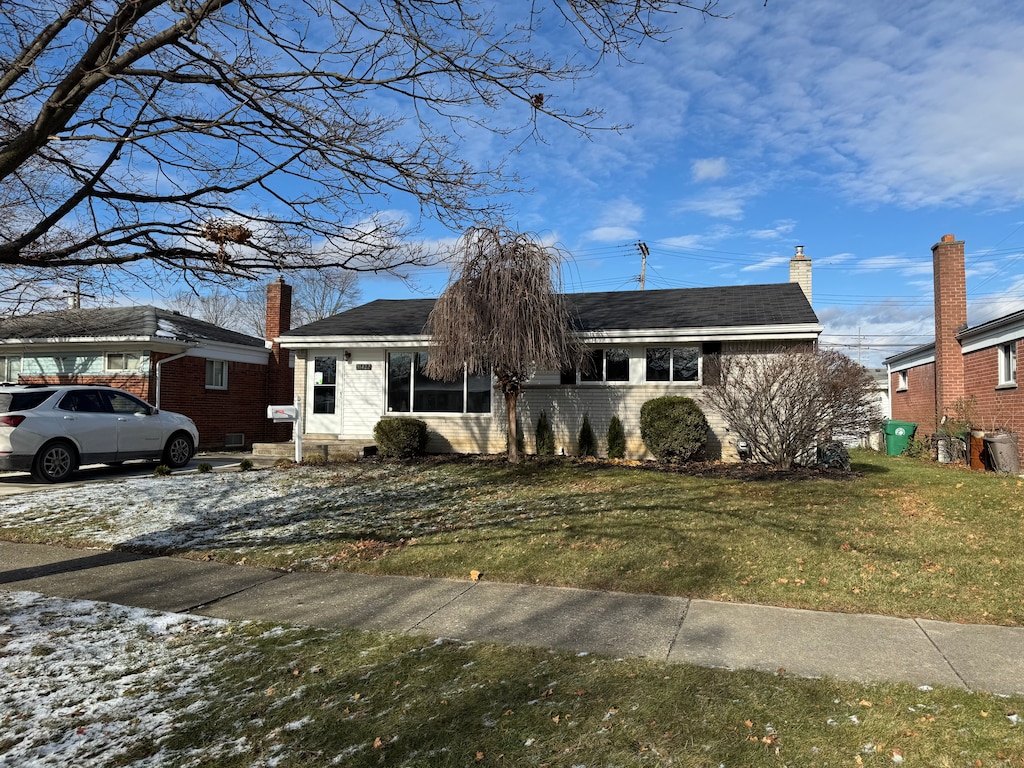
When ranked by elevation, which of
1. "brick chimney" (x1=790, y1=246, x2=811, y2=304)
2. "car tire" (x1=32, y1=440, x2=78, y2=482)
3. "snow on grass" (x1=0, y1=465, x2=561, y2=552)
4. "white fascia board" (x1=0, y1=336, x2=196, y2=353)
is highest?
"brick chimney" (x1=790, y1=246, x2=811, y2=304)

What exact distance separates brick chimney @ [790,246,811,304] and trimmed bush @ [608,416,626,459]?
7.66 m

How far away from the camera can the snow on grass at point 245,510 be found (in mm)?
7851

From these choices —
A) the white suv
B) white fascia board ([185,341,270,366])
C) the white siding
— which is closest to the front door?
the white siding

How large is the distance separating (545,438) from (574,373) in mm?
1609

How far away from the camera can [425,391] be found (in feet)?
52.6

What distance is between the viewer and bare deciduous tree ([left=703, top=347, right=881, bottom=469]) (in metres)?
10.7

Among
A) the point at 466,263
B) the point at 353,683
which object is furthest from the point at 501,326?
the point at 353,683

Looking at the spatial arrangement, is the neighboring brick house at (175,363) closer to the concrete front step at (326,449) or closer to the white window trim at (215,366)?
the white window trim at (215,366)

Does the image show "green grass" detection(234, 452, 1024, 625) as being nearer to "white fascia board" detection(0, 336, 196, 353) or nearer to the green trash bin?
the green trash bin

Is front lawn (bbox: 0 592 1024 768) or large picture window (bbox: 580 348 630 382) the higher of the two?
large picture window (bbox: 580 348 630 382)

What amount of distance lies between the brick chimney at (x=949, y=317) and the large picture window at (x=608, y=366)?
8.70 metres

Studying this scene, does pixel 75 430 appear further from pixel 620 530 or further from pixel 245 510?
pixel 620 530

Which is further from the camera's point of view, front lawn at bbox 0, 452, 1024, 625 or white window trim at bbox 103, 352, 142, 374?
white window trim at bbox 103, 352, 142, 374

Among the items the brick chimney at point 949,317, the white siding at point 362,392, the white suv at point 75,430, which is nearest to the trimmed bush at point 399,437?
the white siding at point 362,392
